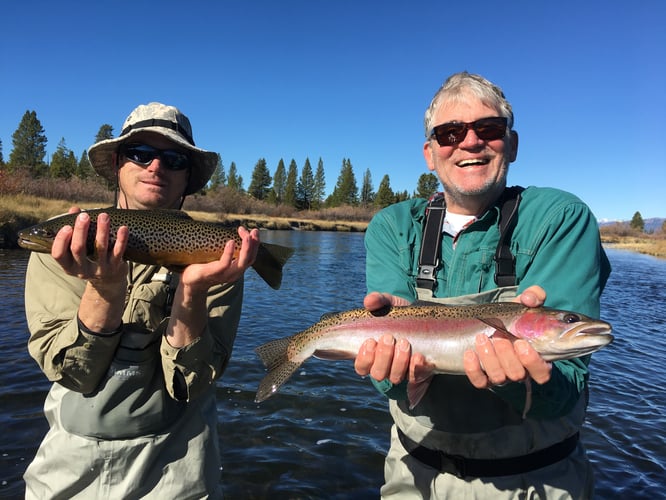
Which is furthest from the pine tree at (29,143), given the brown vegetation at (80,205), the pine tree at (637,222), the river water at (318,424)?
the pine tree at (637,222)

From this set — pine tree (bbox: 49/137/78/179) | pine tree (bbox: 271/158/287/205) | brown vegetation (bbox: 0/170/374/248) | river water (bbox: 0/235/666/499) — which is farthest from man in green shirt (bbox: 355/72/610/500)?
pine tree (bbox: 271/158/287/205)

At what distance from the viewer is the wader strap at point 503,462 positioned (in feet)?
7.55

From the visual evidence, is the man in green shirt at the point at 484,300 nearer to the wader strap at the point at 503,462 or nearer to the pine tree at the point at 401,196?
the wader strap at the point at 503,462

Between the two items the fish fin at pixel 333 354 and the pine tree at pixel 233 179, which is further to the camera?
the pine tree at pixel 233 179

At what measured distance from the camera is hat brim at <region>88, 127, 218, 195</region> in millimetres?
2980

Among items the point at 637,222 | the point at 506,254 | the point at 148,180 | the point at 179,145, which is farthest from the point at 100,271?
the point at 637,222

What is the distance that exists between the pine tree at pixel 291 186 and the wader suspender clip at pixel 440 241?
95180 mm

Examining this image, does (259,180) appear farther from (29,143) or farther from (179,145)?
(179,145)

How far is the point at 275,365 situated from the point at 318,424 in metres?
3.90

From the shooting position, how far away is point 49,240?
2498 mm

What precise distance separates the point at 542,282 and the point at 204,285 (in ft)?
5.97

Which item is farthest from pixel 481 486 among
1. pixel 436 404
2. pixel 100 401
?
pixel 100 401

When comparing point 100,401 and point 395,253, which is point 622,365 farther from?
point 100,401

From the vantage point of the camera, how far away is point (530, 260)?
2441 mm
